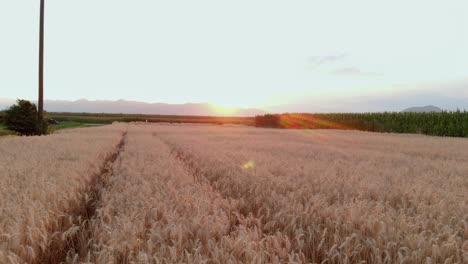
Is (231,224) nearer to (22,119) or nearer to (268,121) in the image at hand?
(22,119)

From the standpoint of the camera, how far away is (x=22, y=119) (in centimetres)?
2738

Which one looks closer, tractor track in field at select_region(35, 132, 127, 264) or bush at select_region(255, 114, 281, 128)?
tractor track in field at select_region(35, 132, 127, 264)

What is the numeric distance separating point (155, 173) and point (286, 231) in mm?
3422

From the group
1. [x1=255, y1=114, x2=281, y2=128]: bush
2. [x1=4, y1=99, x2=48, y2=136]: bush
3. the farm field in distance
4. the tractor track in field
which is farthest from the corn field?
the tractor track in field

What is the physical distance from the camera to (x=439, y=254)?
7.86ft

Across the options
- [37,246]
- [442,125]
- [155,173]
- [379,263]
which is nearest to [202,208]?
[37,246]

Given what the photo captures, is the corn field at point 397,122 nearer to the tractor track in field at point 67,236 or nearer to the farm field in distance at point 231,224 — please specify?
the farm field in distance at point 231,224

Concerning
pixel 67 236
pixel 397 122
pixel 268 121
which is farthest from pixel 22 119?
pixel 268 121

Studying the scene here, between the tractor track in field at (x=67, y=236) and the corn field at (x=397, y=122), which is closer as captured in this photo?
the tractor track in field at (x=67, y=236)

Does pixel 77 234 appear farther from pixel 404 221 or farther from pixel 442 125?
pixel 442 125

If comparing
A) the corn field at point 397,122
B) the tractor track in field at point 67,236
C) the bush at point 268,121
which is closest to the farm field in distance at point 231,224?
the tractor track in field at point 67,236

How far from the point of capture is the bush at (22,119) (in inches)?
1071

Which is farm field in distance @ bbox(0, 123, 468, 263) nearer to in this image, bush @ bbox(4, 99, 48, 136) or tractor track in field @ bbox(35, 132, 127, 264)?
tractor track in field @ bbox(35, 132, 127, 264)

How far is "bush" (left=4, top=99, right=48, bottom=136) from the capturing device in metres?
27.2
